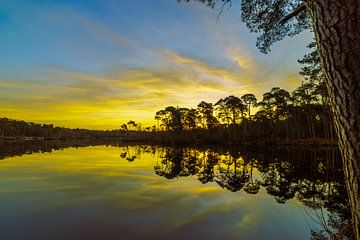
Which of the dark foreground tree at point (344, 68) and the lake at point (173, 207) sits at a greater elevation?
the dark foreground tree at point (344, 68)

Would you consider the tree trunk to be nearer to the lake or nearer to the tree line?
the lake

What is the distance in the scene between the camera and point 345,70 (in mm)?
1513

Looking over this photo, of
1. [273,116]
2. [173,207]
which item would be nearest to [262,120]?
[273,116]

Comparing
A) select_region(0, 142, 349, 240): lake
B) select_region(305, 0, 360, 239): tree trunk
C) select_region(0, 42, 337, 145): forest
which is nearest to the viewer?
select_region(305, 0, 360, 239): tree trunk

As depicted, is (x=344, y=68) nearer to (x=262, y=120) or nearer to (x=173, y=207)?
(x=173, y=207)

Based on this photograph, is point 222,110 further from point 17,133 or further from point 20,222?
point 17,133

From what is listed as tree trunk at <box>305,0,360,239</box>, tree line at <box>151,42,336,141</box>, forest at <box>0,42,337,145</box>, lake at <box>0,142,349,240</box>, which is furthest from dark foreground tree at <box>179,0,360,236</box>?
tree line at <box>151,42,336,141</box>

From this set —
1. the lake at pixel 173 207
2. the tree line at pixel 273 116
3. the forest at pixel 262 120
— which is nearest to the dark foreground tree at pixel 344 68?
the lake at pixel 173 207

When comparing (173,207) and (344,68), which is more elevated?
(344,68)

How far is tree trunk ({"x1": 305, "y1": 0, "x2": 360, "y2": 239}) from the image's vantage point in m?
1.49

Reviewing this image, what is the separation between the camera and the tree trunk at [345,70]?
1485 mm

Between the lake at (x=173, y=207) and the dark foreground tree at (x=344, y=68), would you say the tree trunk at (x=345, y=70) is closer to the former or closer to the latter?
the dark foreground tree at (x=344, y=68)

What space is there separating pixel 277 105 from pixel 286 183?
4063 centimetres

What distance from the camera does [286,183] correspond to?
12094 millimetres
